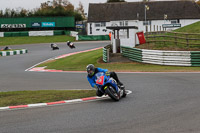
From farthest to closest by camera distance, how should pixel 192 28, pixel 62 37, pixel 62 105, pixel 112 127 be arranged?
pixel 62 37, pixel 192 28, pixel 62 105, pixel 112 127

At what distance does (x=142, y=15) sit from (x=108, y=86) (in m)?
66.4

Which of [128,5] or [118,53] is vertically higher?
[128,5]

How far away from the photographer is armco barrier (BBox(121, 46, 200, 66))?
21.9 meters

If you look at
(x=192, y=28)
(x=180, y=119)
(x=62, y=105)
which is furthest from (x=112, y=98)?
(x=192, y=28)

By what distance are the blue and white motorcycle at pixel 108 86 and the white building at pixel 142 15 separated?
6306 cm

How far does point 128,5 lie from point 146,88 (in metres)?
66.2

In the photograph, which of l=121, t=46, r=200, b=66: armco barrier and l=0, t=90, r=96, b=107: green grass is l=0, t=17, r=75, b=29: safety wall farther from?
l=0, t=90, r=96, b=107: green grass

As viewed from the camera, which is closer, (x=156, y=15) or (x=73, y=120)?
(x=73, y=120)

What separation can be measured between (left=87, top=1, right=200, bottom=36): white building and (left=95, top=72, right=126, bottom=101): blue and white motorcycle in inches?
2483

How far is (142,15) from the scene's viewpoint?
74938mm

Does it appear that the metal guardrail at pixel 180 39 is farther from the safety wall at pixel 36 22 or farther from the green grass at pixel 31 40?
the safety wall at pixel 36 22

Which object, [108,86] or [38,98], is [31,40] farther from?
[108,86]

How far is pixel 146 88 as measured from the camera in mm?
12766

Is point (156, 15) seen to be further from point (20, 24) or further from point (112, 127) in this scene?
point (112, 127)
